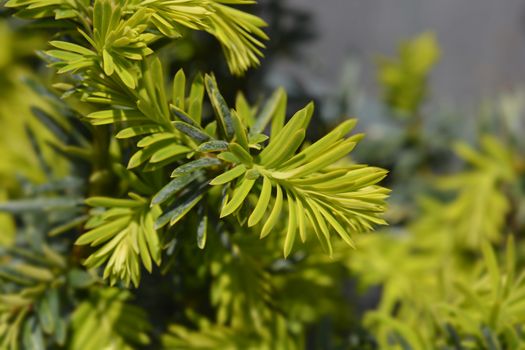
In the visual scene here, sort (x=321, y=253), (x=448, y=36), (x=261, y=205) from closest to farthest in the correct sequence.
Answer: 1. (x=261, y=205)
2. (x=321, y=253)
3. (x=448, y=36)

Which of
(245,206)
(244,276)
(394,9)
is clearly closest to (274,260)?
(244,276)

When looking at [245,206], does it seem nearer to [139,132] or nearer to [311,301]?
Result: [139,132]

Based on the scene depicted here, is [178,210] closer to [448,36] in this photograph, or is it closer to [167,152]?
[167,152]

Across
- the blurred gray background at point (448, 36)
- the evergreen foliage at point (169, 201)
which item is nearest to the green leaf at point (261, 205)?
the evergreen foliage at point (169, 201)

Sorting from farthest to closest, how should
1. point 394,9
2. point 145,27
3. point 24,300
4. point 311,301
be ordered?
point 394,9
point 311,301
point 24,300
point 145,27

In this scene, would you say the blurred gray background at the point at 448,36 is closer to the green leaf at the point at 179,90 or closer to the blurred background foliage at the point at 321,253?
the blurred background foliage at the point at 321,253

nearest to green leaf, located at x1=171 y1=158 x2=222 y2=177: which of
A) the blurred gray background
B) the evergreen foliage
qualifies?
the evergreen foliage

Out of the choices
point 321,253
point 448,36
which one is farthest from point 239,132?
point 448,36
